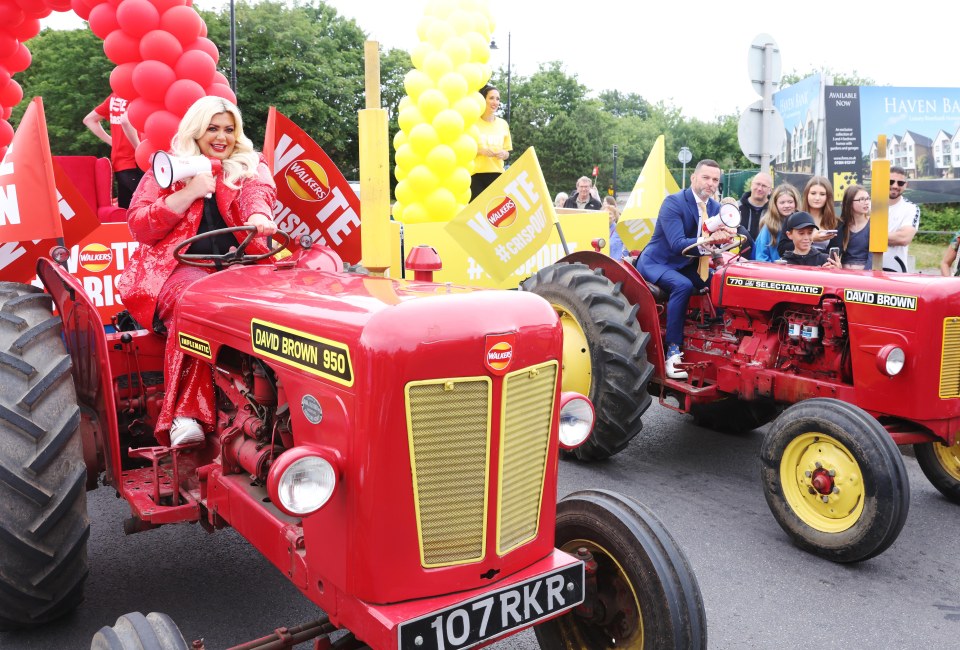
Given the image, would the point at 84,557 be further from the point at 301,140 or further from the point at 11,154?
the point at 301,140

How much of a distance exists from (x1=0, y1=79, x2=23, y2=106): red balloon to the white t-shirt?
9.09 m

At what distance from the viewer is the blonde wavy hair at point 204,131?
3.41m

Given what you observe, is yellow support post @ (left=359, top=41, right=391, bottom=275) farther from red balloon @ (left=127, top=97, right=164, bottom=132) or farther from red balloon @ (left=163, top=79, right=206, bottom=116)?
red balloon @ (left=127, top=97, right=164, bottom=132)

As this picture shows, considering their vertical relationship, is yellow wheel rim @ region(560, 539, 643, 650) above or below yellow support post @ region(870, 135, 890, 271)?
below

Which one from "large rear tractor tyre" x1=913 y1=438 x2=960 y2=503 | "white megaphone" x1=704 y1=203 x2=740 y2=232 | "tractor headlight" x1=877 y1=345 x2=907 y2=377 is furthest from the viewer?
"white megaphone" x1=704 y1=203 x2=740 y2=232

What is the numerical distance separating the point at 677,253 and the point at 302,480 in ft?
13.0

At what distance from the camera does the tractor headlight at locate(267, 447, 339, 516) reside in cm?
197

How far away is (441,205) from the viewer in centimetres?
1013

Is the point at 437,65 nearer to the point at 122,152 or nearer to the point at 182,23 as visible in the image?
the point at 182,23

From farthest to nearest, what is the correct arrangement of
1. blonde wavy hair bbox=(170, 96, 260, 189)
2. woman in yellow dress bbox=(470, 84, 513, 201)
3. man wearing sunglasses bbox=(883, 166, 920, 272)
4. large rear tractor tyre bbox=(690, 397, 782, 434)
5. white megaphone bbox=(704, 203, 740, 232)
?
woman in yellow dress bbox=(470, 84, 513, 201) < man wearing sunglasses bbox=(883, 166, 920, 272) < large rear tractor tyre bbox=(690, 397, 782, 434) < white megaphone bbox=(704, 203, 740, 232) < blonde wavy hair bbox=(170, 96, 260, 189)

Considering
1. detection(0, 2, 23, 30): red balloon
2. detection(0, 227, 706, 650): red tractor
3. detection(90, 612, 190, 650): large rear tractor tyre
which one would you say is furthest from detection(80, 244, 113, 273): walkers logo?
detection(90, 612, 190, 650): large rear tractor tyre

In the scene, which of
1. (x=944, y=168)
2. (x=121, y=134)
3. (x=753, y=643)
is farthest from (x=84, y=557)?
(x=944, y=168)

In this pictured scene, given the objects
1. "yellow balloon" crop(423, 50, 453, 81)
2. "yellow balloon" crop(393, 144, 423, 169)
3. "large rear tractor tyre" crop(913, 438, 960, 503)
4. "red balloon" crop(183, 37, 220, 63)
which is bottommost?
"large rear tractor tyre" crop(913, 438, 960, 503)

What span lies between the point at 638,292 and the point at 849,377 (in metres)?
1.42
